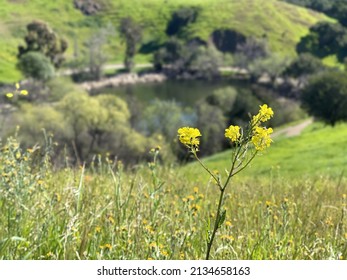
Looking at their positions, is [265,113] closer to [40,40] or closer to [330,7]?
[40,40]

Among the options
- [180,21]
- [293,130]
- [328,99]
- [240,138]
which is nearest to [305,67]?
[328,99]

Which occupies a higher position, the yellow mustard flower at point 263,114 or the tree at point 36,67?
the yellow mustard flower at point 263,114

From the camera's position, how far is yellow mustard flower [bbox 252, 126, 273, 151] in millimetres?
2287

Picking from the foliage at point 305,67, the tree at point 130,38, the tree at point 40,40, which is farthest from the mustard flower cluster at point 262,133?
the tree at point 130,38

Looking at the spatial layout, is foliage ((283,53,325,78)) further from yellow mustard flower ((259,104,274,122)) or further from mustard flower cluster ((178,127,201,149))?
mustard flower cluster ((178,127,201,149))

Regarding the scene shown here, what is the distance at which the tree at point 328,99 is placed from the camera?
56938mm

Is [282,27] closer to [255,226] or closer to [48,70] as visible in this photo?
[48,70]

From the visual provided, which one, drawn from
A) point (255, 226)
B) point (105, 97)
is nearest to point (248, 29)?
point (105, 97)

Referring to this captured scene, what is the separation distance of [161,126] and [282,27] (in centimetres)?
10789

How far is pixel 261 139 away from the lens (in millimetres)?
2318

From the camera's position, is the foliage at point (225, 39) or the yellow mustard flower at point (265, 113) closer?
the yellow mustard flower at point (265, 113)

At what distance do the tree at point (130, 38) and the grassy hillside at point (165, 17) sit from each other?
5.57 m

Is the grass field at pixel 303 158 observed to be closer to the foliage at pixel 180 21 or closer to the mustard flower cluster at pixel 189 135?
the mustard flower cluster at pixel 189 135

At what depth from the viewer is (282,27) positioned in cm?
15338
